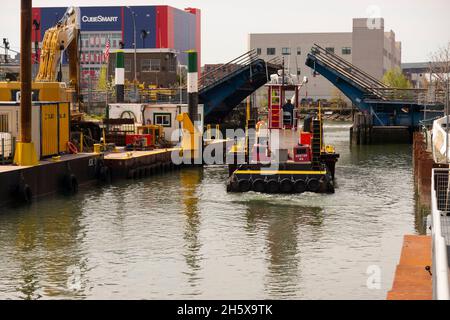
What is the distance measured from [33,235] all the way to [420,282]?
15840 mm

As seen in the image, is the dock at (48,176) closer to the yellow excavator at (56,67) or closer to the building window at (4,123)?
the building window at (4,123)

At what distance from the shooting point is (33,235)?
2806cm

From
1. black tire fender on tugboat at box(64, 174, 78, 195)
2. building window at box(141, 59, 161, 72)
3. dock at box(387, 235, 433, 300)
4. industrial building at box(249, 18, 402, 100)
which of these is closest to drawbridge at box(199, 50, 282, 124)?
black tire fender on tugboat at box(64, 174, 78, 195)

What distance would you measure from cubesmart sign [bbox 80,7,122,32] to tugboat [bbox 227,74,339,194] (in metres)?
94.6

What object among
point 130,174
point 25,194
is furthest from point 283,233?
point 130,174

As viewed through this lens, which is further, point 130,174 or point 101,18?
point 101,18

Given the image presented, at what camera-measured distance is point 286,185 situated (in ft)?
121

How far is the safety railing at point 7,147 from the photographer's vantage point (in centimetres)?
3683

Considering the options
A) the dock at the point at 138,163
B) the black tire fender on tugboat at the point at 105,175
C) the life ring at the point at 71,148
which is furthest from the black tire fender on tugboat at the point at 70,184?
the dock at the point at 138,163

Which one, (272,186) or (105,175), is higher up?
(105,175)

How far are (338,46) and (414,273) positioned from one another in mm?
138983

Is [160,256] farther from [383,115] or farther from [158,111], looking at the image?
[383,115]

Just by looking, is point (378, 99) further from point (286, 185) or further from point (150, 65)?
point (150, 65)

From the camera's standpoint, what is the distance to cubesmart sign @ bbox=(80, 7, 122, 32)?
431ft
